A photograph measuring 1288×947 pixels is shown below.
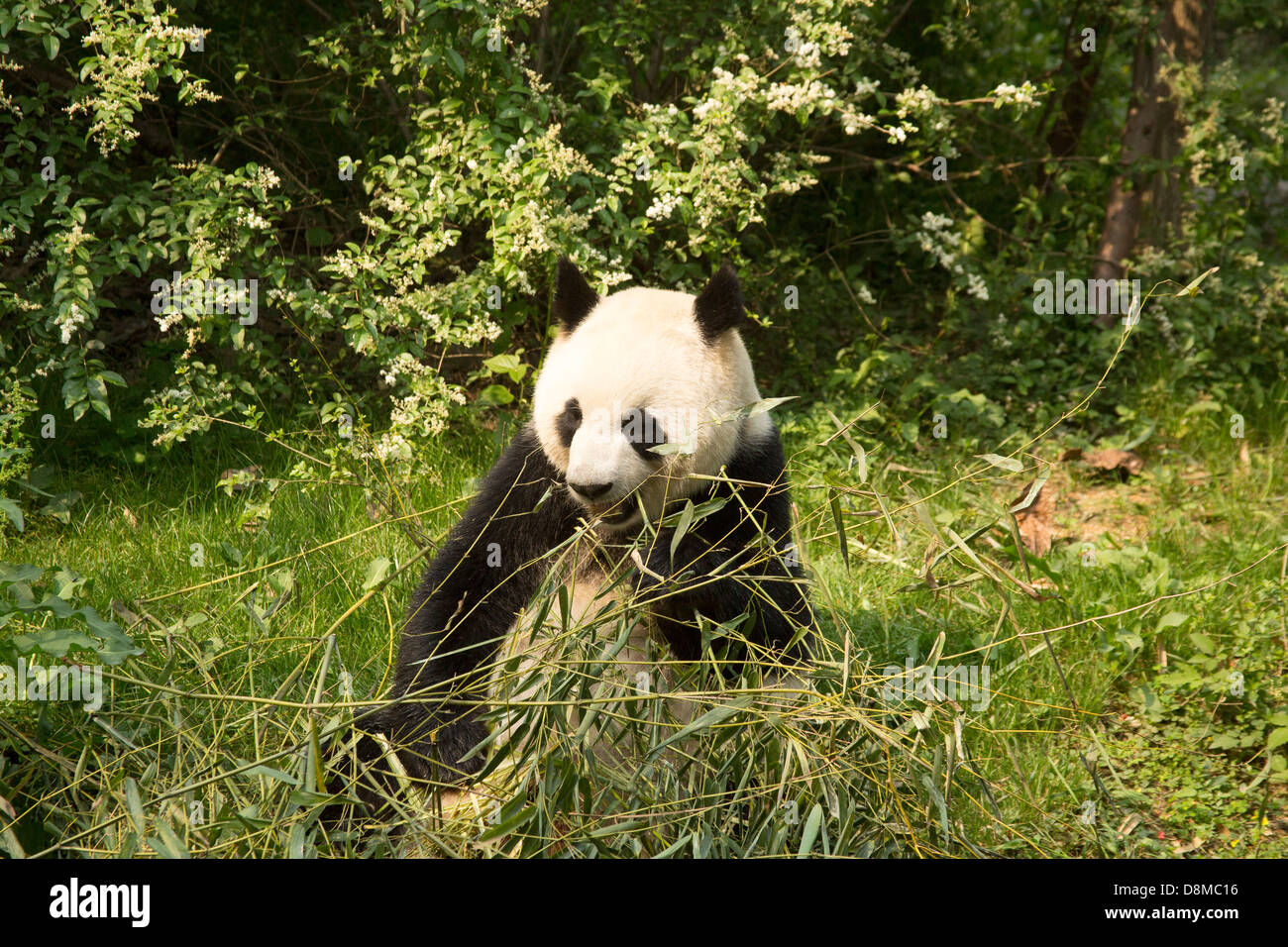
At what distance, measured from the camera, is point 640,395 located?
3098mm

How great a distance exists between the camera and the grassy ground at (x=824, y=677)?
2.83 m

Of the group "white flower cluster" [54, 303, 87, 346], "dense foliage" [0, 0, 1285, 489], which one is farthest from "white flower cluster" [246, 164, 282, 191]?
"white flower cluster" [54, 303, 87, 346]

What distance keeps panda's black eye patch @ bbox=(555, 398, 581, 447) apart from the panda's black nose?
224 millimetres

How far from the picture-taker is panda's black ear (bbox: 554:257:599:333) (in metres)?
3.44

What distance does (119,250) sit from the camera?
491 centimetres

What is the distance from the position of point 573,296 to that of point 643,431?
0.59 m

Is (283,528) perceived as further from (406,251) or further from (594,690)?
(594,690)

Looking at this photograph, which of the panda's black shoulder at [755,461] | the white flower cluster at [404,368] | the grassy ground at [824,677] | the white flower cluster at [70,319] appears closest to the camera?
the grassy ground at [824,677]

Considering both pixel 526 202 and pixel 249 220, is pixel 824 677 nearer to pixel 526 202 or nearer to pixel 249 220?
pixel 526 202

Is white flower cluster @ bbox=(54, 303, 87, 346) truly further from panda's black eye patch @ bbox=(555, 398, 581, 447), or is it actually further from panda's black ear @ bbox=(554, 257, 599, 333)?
panda's black eye patch @ bbox=(555, 398, 581, 447)

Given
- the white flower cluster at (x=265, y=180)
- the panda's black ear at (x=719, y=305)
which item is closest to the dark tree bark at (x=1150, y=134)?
the panda's black ear at (x=719, y=305)

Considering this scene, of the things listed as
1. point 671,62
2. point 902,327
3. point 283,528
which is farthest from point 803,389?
point 283,528

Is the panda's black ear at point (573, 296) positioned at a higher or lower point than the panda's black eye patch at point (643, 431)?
higher

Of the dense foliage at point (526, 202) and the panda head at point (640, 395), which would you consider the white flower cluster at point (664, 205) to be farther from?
the panda head at point (640, 395)
